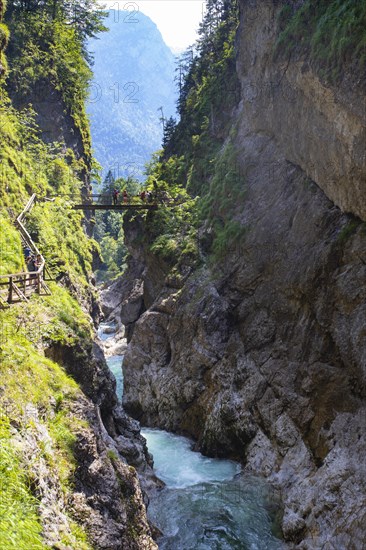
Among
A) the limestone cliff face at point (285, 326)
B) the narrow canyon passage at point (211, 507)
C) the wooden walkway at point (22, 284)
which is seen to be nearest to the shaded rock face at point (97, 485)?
the narrow canyon passage at point (211, 507)

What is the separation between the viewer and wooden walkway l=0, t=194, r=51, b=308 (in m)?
12.5

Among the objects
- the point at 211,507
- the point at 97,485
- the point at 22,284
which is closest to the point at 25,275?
the point at 22,284

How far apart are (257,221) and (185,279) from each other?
222 inches

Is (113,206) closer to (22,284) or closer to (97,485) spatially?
(22,284)

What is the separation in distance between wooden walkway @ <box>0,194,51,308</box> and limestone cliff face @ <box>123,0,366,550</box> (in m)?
8.73

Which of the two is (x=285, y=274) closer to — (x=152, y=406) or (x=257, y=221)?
(x=257, y=221)

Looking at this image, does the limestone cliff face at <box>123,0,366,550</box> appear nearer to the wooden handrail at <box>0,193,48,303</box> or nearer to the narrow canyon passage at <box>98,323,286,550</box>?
the narrow canyon passage at <box>98,323,286,550</box>

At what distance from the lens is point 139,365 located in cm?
2638

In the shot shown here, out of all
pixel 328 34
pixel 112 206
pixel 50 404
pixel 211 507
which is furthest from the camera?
pixel 112 206

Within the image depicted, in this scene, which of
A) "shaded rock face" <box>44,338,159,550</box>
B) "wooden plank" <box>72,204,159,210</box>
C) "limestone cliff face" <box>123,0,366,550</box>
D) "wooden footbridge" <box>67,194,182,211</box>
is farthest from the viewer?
"wooden footbridge" <box>67,194,182,211</box>

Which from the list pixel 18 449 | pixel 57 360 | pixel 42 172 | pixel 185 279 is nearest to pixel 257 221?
pixel 185 279

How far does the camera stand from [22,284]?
15172mm

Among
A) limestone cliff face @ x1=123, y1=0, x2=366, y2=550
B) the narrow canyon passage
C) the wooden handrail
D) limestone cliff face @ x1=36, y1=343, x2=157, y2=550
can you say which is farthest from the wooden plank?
limestone cliff face @ x1=36, y1=343, x2=157, y2=550

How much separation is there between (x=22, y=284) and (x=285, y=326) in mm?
10253
